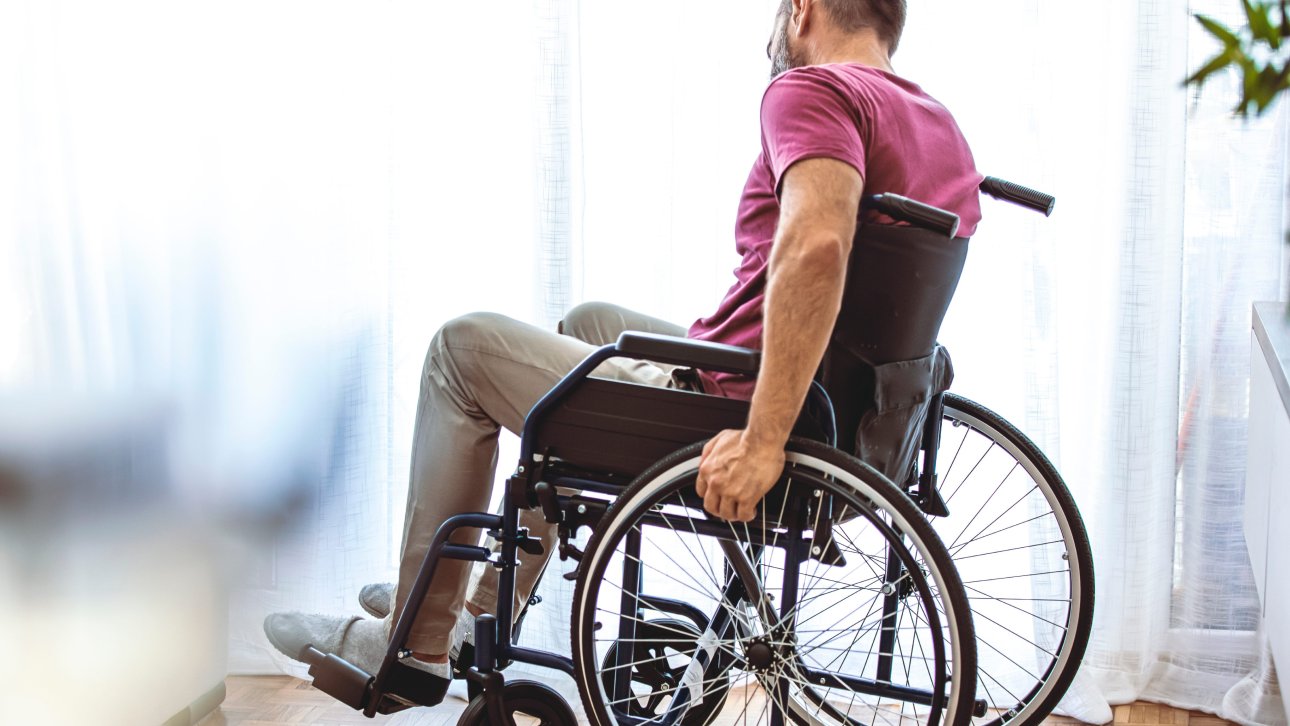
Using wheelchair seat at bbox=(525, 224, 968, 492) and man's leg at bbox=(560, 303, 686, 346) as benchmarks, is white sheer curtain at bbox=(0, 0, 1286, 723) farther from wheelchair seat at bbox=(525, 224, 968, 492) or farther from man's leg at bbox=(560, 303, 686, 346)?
wheelchair seat at bbox=(525, 224, 968, 492)

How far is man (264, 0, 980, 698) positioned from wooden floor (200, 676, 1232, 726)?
13.7 inches

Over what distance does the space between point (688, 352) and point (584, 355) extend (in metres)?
0.30

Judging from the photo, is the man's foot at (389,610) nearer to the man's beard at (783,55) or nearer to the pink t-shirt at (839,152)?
the pink t-shirt at (839,152)

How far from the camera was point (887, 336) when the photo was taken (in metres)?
1.28

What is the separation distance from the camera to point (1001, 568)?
205 centimetres

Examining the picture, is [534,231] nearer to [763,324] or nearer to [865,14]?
[865,14]

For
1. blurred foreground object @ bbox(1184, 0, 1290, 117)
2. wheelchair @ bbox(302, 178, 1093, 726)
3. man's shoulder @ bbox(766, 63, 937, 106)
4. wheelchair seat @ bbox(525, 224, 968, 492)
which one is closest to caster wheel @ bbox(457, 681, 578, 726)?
wheelchair @ bbox(302, 178, 1093, 726)

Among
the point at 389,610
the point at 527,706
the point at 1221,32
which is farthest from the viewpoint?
the point at 389,610

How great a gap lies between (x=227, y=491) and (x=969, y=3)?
159cm

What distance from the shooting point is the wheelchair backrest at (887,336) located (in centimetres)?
125

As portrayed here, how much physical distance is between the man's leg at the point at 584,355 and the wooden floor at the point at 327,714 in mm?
444

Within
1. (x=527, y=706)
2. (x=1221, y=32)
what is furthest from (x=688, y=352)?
(x=1221, y=32)

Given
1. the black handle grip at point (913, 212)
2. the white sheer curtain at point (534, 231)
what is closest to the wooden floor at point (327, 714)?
the white sheer curtain at point (534, 231)

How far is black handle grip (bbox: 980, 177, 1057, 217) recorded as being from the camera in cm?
145
